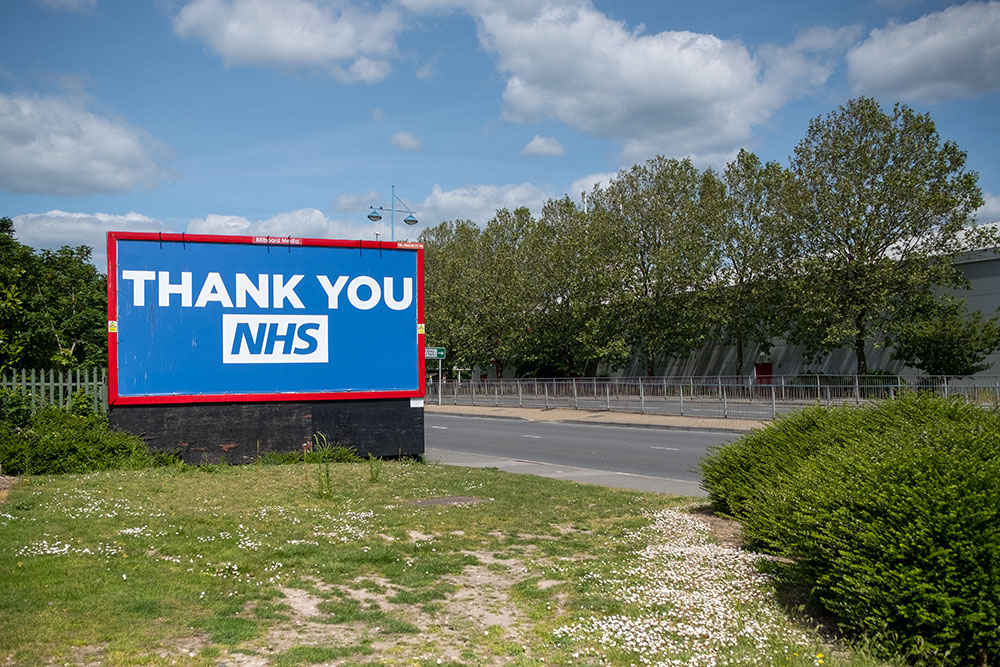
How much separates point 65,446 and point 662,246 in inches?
1483

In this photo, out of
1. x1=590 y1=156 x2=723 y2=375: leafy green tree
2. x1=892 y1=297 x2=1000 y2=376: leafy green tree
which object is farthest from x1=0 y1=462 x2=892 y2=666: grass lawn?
x1=590 y1=156 x2=723 y2=375: leafy green tree

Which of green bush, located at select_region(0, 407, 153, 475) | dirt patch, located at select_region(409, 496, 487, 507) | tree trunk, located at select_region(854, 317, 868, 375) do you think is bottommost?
dirt patch, located at select_region(409, 496, 487, 507)

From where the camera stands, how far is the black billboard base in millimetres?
13711

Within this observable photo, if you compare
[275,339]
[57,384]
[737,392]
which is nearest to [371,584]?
[275,339]

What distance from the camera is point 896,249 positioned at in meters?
37.8

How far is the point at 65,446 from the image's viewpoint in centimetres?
1226

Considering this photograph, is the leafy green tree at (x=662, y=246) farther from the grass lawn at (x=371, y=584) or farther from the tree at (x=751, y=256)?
the grass lawn at (x=371, y=584)

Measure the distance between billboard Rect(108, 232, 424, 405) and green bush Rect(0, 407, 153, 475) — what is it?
0.69 m

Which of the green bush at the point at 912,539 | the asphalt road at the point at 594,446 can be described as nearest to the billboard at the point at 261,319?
the asphalt road at the point at 594,446

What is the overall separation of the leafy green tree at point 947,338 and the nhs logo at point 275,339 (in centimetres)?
2904

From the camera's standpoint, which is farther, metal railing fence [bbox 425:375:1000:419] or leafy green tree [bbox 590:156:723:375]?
leafy green tree [bbox 590:156:723:375]

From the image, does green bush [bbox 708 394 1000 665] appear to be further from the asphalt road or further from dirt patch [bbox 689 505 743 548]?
the asphalt road

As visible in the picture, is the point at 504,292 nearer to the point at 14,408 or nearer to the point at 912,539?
the point at 14,408

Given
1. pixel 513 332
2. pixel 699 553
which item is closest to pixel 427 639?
pixel 699 553
